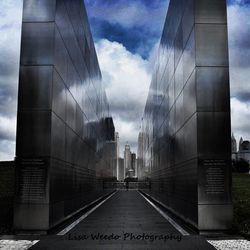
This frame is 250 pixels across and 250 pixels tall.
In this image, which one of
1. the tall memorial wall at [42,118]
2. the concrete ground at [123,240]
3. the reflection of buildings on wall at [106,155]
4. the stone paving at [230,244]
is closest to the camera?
the stone paving at [230,244]

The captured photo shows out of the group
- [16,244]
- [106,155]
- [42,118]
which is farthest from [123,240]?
[106,155]

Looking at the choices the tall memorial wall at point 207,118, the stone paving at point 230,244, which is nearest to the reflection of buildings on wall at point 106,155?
the tall memorial wall at point 207,118

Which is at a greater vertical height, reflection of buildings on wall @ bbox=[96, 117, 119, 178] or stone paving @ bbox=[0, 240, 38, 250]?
reflection of buildings on wall @ bbox=[96, 117, 119, 178]

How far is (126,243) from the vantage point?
9.39 m

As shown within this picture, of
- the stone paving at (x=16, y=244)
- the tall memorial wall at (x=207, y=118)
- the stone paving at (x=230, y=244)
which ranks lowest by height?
the stone paving at (x=16, y=244)

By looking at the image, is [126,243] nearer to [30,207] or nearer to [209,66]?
[30,207]

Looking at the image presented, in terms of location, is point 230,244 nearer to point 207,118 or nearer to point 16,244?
point 207,118

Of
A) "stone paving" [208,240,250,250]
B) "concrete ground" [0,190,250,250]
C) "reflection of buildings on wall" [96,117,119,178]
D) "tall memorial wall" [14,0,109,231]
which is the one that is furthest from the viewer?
"reflection of buildings on wall" [96,117,119,178]

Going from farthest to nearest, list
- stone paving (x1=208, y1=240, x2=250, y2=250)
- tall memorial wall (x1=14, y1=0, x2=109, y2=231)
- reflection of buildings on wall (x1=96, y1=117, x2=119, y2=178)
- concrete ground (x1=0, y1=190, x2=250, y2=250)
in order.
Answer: reflection of buildings on wall (x1=96, y1=117, x2=119, y2=178) → tall memorial wall (x1=14, y1=0, x2=109, y2=231) → concrete ground (x1=0, y1=190, x2=250, y2=250) → stone paving (x1=208, y1=240, x2=250, y2=250)

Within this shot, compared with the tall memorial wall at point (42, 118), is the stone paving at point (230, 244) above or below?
Result: below

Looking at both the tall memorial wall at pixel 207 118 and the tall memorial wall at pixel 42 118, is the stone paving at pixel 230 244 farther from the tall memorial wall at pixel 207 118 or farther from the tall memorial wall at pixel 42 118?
the tall memorial wall at pixel 42 118

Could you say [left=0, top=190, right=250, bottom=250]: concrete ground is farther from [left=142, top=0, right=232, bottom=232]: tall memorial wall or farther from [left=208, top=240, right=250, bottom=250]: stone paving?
[left=142, top=0, right=232, bottom=232]: tall memorial wall

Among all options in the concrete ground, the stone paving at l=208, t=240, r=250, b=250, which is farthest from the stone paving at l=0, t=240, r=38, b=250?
the stone paving at l=208, t=240, r=250, b=250

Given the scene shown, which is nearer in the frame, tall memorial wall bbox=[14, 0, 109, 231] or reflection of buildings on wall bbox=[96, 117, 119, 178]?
tall memorial wall bbox=[14, 0, 109, 231]
